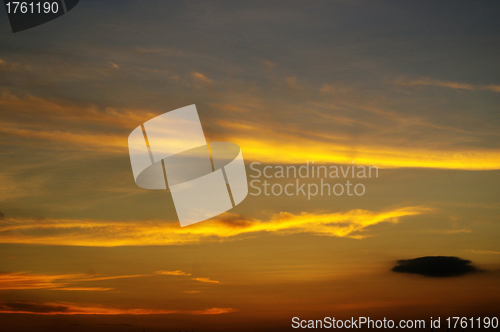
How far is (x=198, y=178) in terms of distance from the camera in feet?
123

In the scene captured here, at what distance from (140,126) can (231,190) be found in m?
9.03

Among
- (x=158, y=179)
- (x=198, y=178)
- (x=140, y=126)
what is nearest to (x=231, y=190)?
(x=198, y=178)

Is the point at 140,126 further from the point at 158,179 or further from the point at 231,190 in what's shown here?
the point at 231,190

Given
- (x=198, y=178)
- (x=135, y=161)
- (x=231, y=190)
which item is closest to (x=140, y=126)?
(x=135, y=161)

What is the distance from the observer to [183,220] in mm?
38281

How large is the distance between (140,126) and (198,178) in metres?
6.30

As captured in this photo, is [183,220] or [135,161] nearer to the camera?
[135,161]

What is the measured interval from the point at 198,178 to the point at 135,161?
528cm

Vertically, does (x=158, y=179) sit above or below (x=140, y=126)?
below

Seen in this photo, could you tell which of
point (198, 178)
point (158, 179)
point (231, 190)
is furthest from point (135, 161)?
point (231, 190)

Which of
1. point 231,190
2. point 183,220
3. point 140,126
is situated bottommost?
point 183,220

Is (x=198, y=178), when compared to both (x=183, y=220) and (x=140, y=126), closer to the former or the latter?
(x=183, y=220)

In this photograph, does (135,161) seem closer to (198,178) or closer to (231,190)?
(198,178)

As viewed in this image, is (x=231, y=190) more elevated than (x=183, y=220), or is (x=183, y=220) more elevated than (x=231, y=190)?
(x=231, y=190)
